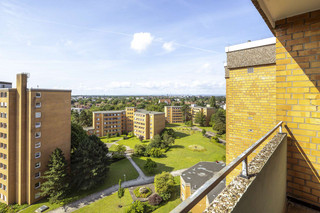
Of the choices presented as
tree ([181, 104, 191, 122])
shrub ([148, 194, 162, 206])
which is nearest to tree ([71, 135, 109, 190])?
shrub ([148, 194, 162, 206])

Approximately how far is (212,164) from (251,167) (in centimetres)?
1972

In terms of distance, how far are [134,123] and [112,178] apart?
22.1 metres

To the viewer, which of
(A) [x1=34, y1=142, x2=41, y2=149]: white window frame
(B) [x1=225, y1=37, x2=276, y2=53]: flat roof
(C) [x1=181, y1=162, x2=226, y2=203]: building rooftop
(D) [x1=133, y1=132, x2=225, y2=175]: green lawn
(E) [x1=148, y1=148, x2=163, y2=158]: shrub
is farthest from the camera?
(E) [x1=148, y1=148, x2=163, y2=158]: shrub

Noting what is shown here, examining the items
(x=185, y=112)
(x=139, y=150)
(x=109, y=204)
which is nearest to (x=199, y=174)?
(x=109, y=204)

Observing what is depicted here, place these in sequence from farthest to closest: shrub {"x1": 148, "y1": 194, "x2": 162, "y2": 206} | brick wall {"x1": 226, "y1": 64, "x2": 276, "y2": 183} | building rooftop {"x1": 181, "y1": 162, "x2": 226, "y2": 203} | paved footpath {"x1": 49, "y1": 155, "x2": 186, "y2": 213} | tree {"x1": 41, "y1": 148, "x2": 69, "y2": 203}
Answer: tree {"x1": 41, "y1": 148, "x2": 69, "y2": 203}, paved footpath {"x1": 49, "y1": 155, "x2": 186, "y2": 213}, shrub {"x1": 148, "y1": 194, "x2": 162, "y2": 206}, building rooftop {"x1": 181, "y1": 162, "x2": 226, "y2": 203}, brick wall {"x1": 226, "y1": 64, "x2": 276, "y2": 183}

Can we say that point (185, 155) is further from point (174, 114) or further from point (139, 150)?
point (174, 114)

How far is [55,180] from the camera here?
1639 centimetres

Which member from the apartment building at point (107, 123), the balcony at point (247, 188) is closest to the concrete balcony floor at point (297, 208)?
the balcony at point (247, 188)

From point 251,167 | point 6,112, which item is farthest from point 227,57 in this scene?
point 6,112

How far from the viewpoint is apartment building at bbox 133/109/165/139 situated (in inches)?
1549

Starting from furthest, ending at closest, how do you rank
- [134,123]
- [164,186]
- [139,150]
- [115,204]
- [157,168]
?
1. [134,123]
2. [139,150]
3. [157,168]
4. [164,186]
5. [115,204]

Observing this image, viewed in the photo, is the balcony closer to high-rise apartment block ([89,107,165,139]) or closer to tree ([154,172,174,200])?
tree ([154,172,174,200])

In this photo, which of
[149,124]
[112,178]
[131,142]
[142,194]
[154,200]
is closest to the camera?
[154,200]

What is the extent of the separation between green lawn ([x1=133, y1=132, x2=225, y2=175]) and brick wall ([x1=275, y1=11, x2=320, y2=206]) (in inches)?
845
